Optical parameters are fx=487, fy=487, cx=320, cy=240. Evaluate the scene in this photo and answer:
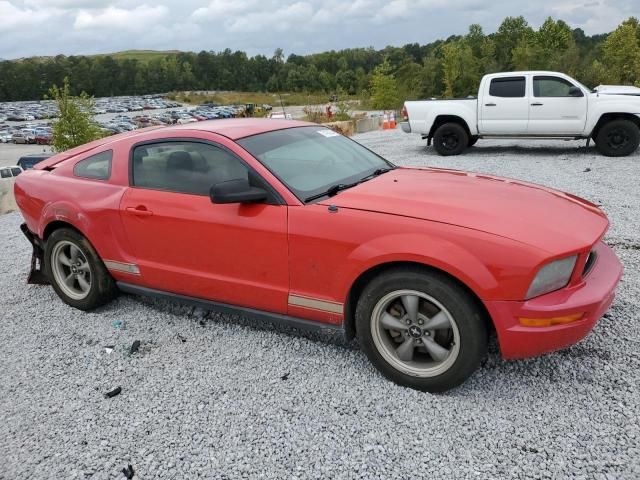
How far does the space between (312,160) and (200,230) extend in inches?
36.7

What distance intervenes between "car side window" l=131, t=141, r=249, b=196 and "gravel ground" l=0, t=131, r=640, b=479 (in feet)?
3.64

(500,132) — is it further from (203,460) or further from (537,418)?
(203,460)

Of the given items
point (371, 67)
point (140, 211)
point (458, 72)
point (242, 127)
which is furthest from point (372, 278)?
point (371, 67)

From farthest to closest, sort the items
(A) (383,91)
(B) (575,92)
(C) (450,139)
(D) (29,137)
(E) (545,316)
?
1. (D) (29,137)
2. (A) (383,91)
3. (C) (450,139)
4. (B) (575,92)
5. (E) (545,316)

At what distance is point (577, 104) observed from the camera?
10.1 m

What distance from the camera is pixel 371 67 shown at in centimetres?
12231

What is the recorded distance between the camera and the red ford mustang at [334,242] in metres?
2.51

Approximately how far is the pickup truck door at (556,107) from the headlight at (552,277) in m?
8.97

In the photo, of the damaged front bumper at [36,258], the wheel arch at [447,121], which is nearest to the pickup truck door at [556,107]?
the wheel arch at [447,121]

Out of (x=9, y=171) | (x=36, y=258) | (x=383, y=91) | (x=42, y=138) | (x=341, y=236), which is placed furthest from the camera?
(x=42, y=138)

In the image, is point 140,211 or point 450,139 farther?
point 450,139

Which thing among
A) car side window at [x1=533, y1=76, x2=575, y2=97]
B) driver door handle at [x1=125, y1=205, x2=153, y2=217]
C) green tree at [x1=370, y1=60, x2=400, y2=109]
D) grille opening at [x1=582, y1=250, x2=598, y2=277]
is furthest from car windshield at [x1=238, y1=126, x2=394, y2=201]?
green tree at [x1=370, y1=60, x2=400, y2=109]

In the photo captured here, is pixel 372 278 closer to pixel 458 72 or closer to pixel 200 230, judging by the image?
pixel 200 230

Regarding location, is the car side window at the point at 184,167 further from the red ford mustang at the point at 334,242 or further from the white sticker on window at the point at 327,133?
the white sticker on window at the point at 327,133
